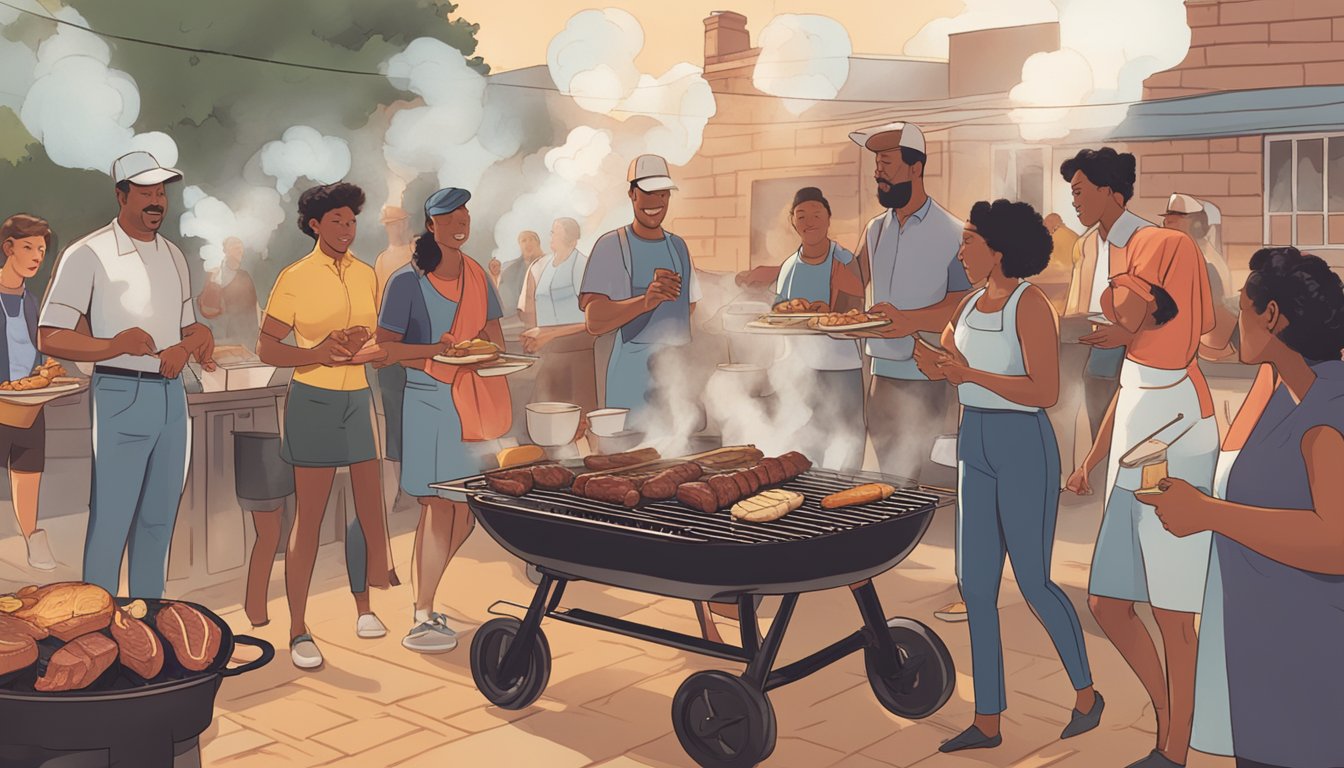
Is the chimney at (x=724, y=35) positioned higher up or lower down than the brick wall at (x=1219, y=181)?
higher up

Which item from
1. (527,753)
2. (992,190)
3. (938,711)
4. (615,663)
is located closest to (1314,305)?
(938,711)

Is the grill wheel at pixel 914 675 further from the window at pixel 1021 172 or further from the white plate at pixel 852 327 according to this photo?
the window at pixel 1021 172

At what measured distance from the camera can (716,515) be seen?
12.8 feet

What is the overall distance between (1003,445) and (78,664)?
2.80 m

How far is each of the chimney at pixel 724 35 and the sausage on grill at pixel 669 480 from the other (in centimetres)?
743

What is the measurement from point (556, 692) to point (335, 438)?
1443 millimetres

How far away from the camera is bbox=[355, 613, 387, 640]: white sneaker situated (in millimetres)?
5160

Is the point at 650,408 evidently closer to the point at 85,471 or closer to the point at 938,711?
the point at 938,711

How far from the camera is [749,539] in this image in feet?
11.7

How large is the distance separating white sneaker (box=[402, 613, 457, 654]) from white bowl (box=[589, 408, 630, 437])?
1.14 metres

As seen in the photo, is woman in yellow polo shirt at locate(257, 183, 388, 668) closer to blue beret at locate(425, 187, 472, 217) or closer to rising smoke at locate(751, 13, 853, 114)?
blue beret at locate(425, 187, 472, 217)

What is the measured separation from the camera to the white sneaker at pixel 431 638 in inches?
197

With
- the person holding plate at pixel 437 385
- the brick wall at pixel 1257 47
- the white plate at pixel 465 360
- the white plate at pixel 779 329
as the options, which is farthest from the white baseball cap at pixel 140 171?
the brick wall at pixel 1257 47

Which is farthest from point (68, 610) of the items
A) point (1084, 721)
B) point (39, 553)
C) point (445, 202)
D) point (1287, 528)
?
point (39, 553)
